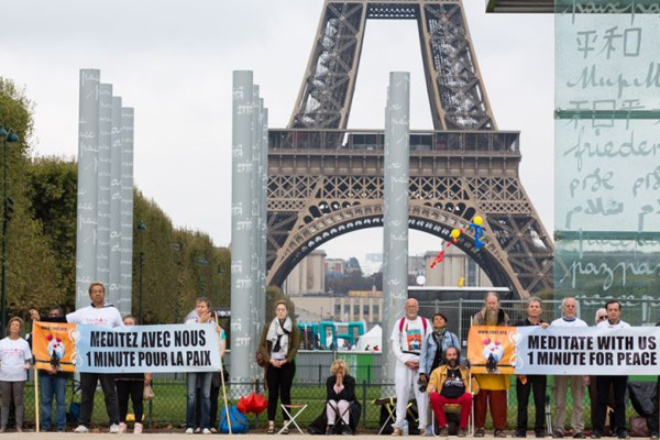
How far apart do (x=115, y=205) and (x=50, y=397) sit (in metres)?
13.6

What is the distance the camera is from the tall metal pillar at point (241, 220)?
24.7 m

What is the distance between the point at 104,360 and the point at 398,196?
333 inches

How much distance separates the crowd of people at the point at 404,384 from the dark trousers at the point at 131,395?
1cm

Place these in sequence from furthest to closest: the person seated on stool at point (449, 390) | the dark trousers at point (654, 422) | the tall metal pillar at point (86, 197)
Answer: the tall metal pillar at point (86, 197), the dark trousers at point (654, 422), the person seated on stool at point (449, 390)

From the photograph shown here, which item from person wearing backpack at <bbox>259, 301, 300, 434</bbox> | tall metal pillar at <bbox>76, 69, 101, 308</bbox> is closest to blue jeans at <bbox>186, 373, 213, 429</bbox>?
person wearing backpack at <bbox>259, 301, 300, 434</bbox>

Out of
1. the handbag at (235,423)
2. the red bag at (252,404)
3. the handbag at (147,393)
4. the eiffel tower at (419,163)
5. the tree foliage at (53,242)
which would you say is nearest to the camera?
the handbag at (235,423)

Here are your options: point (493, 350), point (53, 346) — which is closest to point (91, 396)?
point (53, 346)

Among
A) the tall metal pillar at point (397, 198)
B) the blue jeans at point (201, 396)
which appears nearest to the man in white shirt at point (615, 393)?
the blue jeans at point (201, 396)

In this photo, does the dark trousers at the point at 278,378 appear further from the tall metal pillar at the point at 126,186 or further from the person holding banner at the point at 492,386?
the tall metal pillar at the point at 126,186

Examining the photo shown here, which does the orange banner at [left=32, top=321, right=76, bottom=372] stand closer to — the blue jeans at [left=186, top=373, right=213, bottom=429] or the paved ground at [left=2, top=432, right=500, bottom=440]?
the paved ground at [left=2, top=432, right=500, bottom=440]

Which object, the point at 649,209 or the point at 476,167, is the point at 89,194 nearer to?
the point at 649,209

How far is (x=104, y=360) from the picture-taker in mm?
18016

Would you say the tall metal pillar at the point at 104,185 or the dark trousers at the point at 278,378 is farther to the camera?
the tall metal pillar at the point at 104,185

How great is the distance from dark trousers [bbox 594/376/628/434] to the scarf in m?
3.73
